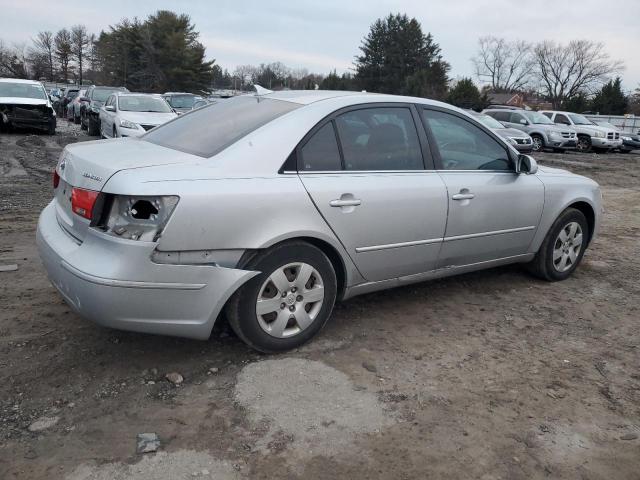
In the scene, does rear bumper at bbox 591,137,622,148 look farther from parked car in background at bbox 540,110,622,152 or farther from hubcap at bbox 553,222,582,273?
hubcap at bbox 553,222,582,273

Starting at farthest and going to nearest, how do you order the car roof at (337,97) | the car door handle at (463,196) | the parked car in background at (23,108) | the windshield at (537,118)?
the windshield at (537,118), the parked car in background at (23,108), the car door handle at (463,196), the car roof at (337,97)

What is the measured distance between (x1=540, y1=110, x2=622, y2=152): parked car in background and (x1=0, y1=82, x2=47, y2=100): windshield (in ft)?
63.0

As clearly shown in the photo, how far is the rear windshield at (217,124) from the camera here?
3.45m

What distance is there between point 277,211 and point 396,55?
64.7 metres

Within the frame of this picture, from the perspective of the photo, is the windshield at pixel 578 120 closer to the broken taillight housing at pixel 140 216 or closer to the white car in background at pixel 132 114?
the white car in background at pixel 132 114

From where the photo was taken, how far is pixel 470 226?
13.9ft

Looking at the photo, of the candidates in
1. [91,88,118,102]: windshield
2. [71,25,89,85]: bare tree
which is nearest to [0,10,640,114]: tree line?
[71,25,89,85]: bare tree

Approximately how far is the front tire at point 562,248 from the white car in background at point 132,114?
9.44 meters

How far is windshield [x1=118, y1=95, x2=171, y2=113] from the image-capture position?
44.7ft

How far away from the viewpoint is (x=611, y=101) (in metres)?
48.2

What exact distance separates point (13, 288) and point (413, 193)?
311cm

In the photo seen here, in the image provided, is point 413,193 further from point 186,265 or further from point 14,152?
point 14,152

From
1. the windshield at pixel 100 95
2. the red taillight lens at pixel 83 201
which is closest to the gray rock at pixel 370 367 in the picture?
the red taillight lens at pixel 83 201

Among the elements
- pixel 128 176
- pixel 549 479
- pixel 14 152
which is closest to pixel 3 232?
pixel 128 176
